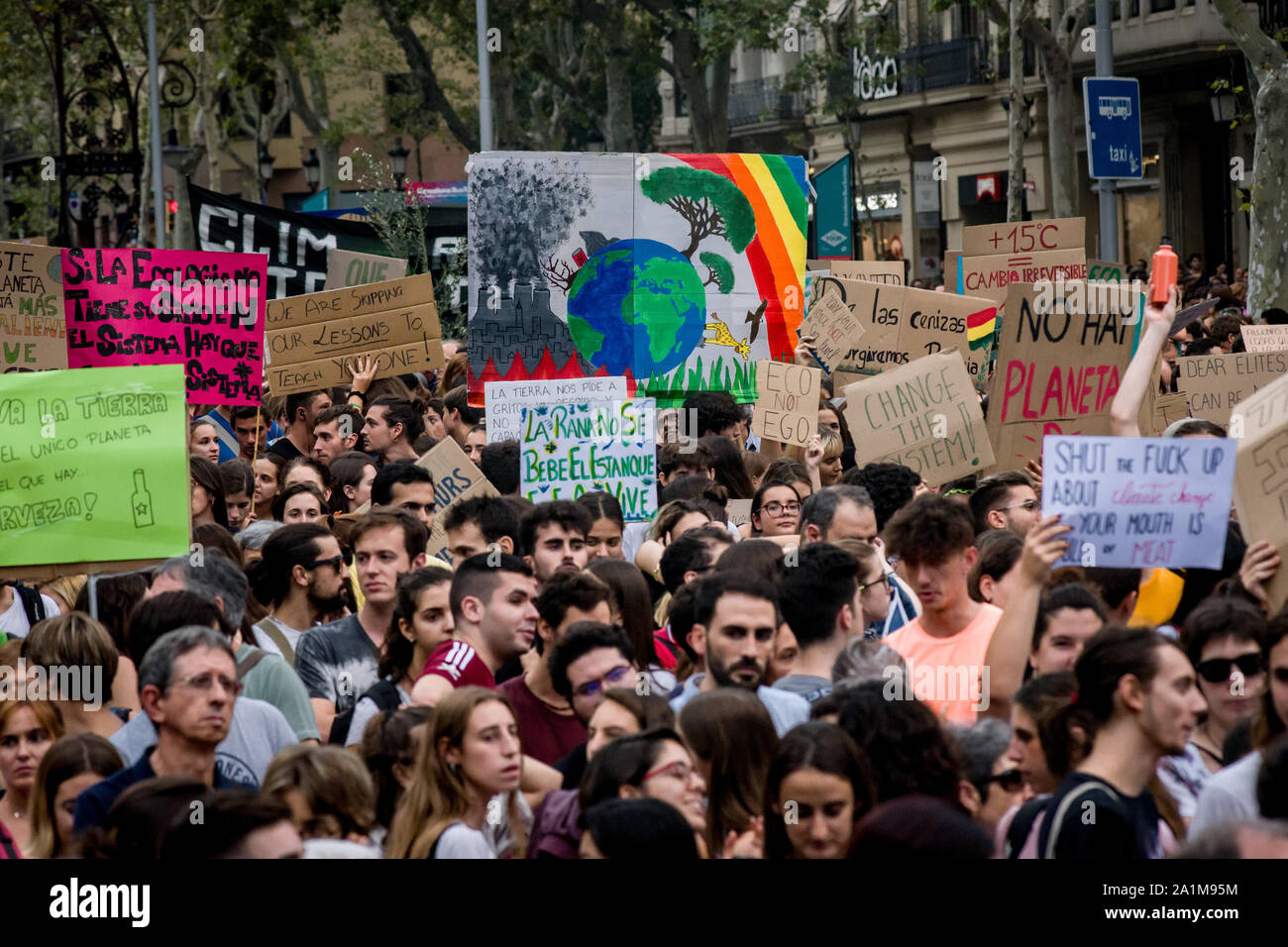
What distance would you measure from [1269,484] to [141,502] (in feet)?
12.0

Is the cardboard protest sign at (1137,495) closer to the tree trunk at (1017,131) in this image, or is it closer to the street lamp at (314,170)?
the tree trunk at (1017,131)

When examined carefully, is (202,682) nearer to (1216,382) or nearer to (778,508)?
(778,508)

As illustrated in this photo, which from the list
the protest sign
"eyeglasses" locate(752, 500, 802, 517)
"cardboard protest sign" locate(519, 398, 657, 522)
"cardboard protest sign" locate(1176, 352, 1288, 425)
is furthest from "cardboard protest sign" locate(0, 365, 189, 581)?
"cardboard protest sign" locate(1176, 352, 1288, 425)

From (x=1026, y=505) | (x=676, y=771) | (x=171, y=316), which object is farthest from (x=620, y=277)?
(x=676, y=771)

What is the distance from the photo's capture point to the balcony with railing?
157 feet

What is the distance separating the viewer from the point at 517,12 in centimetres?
3106

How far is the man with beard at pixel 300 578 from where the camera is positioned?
7000 mm

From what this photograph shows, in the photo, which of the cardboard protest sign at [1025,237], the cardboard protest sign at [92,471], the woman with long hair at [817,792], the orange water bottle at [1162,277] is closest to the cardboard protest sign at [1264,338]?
the cardboard protest sign at [1025,237]

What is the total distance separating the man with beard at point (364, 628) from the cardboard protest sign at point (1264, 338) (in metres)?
6.82

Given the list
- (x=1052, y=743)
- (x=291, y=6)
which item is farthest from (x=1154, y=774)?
(x=291, y=6)

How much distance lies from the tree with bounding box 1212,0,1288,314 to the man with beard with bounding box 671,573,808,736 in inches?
522

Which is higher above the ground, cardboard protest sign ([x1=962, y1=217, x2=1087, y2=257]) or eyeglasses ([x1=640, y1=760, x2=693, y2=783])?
cardboard protest sign ([x1=962, y1=217, x2=1087, y2=257])

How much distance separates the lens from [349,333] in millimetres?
12219

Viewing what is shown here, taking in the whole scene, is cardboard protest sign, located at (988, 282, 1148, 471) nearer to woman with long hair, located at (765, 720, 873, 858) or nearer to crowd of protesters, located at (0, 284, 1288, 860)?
crowd of protesters, located at (0, 284, 1288, 860)
